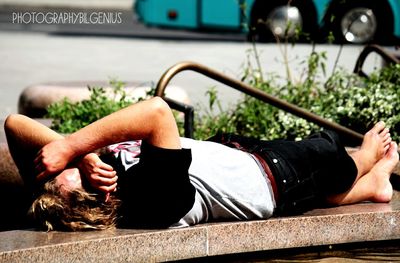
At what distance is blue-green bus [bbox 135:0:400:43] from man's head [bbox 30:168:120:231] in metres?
10.0

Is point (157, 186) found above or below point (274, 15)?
above

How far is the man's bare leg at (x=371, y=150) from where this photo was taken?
15.0ft

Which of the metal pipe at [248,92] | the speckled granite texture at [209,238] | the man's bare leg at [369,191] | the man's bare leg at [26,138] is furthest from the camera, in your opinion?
the metal pipe at [248,92]

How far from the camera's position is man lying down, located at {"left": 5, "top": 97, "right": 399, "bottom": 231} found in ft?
12.3

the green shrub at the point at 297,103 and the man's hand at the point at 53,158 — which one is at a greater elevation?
the man's hand at the point at 53,158

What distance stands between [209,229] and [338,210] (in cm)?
70

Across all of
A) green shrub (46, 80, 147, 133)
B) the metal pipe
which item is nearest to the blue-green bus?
green shrub (46, 80, 147, 133)

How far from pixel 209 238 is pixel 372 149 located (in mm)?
1175

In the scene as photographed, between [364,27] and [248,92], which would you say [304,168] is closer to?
[248,92]

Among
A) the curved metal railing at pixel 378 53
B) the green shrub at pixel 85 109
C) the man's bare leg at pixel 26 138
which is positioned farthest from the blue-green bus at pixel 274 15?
the man's bare leg at pixel 26 138

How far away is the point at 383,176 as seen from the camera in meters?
4.51

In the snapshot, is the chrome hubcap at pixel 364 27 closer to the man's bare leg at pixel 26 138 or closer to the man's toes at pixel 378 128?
the man's toes at pixel 378 128

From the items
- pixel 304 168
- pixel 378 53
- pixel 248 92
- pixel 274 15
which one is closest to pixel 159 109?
pixel 304 168

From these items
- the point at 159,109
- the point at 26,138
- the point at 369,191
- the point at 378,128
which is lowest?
the point at 369,191
